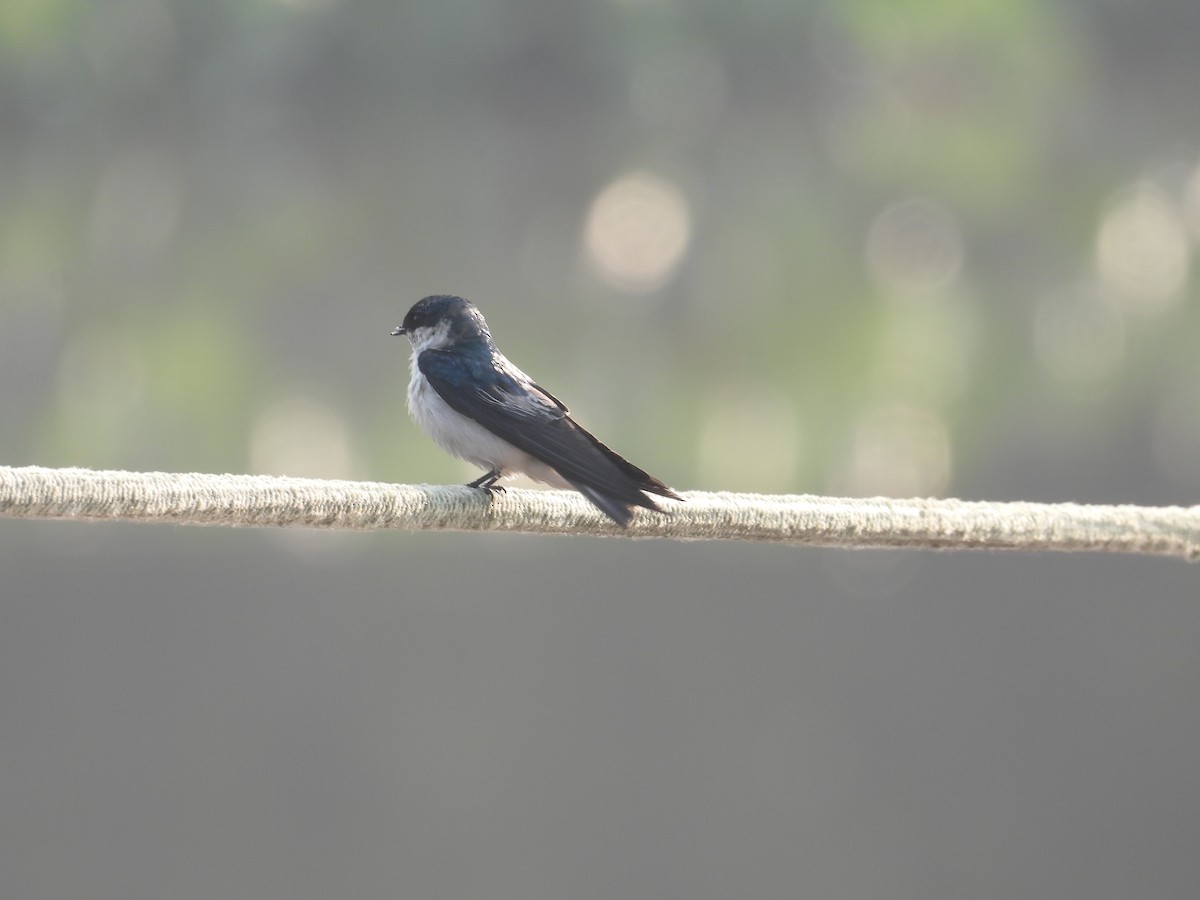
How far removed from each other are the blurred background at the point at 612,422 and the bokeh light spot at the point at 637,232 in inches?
0.4

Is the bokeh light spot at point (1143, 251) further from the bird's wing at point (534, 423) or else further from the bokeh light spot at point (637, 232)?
the bird's wing at point (534, 423)

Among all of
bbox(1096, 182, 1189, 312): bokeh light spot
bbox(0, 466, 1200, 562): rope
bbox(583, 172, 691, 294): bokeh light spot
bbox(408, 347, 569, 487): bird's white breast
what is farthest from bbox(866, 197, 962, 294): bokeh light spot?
bbox(408, 347, 569, 487): bird's white breast

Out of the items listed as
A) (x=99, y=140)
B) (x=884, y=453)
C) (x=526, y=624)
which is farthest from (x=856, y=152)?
(x=99, y=140)

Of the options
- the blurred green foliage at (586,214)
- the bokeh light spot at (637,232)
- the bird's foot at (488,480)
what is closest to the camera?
the bird's foot at (488,480)

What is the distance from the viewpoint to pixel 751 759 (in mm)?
3836

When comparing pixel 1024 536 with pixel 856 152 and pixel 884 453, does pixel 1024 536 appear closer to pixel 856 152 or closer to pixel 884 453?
pixel 884 453

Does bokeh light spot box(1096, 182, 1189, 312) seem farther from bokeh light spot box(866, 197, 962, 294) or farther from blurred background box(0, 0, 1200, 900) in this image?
bokeh light spot box(866, 197, 962, 294)

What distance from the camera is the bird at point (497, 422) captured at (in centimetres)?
125

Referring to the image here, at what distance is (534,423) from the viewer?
1.40 m

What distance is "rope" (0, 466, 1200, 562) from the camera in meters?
0.99

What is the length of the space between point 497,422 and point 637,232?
2.67 m

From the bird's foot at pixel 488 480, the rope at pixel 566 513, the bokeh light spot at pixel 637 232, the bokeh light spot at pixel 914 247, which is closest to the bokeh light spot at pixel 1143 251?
the bokeh light spot at pixel 914 247

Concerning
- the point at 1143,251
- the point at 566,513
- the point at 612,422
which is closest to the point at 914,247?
the point at 1143,251

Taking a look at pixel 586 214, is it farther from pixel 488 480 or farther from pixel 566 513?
pixel 566 513
